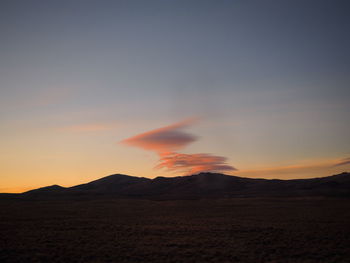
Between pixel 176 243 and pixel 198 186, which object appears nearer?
pixel 176 243

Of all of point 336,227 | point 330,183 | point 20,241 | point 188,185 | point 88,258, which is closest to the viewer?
point 88,258

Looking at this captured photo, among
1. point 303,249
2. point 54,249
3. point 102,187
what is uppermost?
point 102,187

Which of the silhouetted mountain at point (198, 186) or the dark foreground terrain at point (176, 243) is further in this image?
the silhouetted mountain at point (198, 186)

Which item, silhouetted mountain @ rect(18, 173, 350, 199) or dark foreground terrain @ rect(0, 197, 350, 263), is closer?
dark foreground terrain @ rect(0, 197, 350, 263)

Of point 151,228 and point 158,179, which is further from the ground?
point 158,179

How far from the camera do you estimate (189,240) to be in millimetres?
23672

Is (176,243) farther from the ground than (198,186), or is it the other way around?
(198,186)

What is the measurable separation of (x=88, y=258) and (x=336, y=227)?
2608cm

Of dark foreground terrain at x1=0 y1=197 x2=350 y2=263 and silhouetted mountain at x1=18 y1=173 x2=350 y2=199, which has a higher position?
silhouetted mountain at x1=18 y1=173 x2=350 y2=199

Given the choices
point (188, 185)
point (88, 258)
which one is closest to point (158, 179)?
point (188, 185)

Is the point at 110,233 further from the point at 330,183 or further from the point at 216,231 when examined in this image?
the point at 330,183

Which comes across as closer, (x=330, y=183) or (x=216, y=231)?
(x=216, y=231)

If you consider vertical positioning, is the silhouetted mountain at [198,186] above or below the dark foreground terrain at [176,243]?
above

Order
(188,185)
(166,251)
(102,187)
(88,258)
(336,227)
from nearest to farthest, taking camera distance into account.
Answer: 1. (88,258)
2. (166,251)
3. (336,227)
4. (188,185)
5. (102,187)
